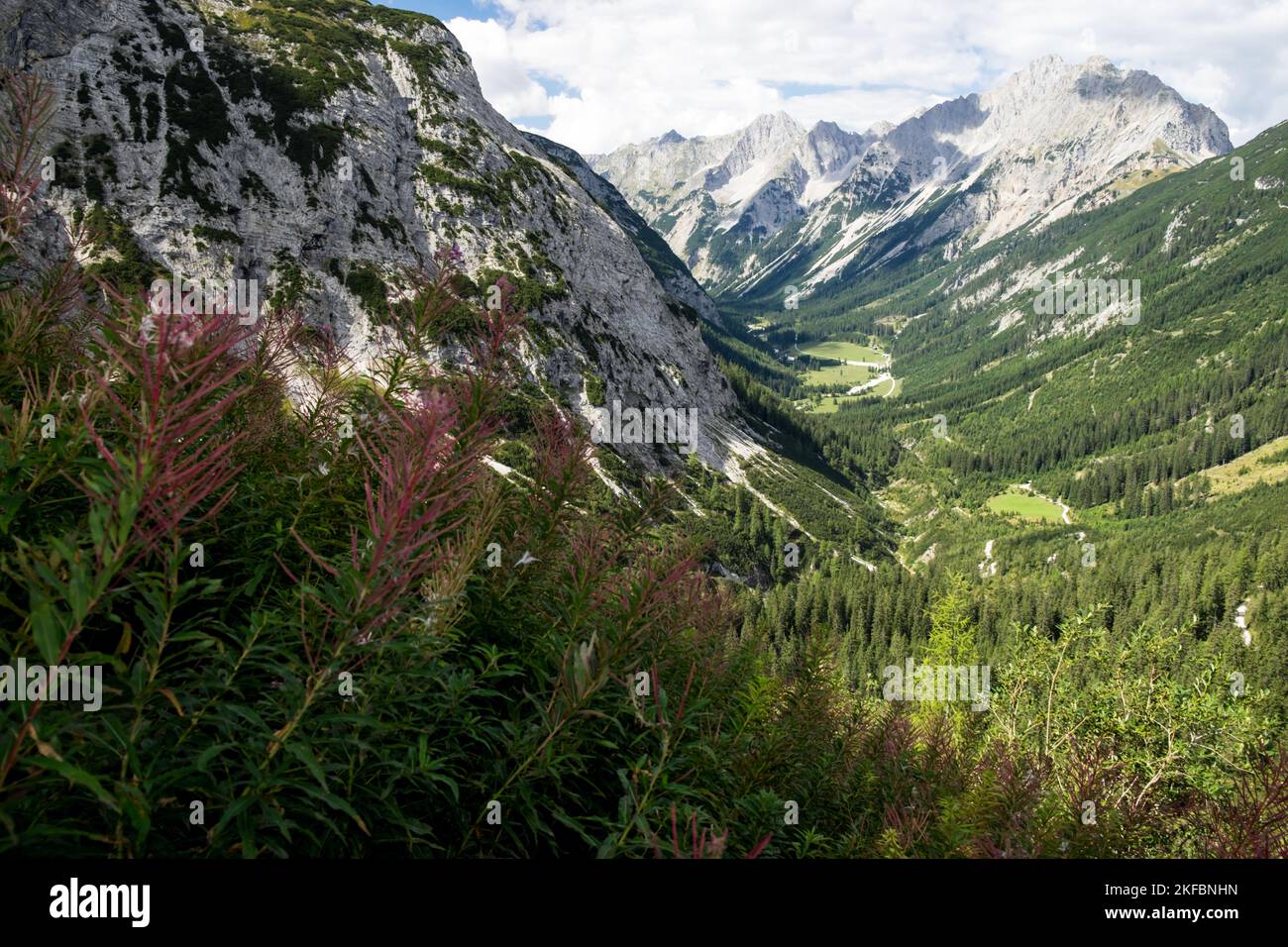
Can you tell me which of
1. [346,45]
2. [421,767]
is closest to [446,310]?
[421,767]

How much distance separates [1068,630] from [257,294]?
315 feet

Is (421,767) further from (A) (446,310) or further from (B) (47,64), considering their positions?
(B) (47,64)

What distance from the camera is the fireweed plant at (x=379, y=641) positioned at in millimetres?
2891

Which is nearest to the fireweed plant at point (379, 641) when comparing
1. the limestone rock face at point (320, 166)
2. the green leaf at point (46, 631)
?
the green leaf at point (46, 631)

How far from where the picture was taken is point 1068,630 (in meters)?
20.0

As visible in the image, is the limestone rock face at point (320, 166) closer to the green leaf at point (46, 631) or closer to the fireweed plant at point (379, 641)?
the fireweed plant at point (379, 641)

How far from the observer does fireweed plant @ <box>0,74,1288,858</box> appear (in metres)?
2.89

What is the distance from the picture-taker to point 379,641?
3289 millimetres

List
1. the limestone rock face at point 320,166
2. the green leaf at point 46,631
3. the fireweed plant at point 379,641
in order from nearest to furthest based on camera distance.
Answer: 1. the green leaf at point 46,631
2. the fireweed plant at point 379,641
3. the limestone rock face at point 320,166

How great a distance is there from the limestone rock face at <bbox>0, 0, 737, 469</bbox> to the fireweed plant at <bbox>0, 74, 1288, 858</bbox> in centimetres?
6091

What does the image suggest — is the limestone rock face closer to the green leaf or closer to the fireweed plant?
the fireweed plant

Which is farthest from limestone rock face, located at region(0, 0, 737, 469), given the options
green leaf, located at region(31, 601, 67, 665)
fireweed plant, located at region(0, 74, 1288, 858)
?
green leaf, located at region(31, 601, 67, 665)

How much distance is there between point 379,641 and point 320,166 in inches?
4769

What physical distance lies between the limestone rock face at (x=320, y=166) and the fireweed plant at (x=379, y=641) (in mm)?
60908
